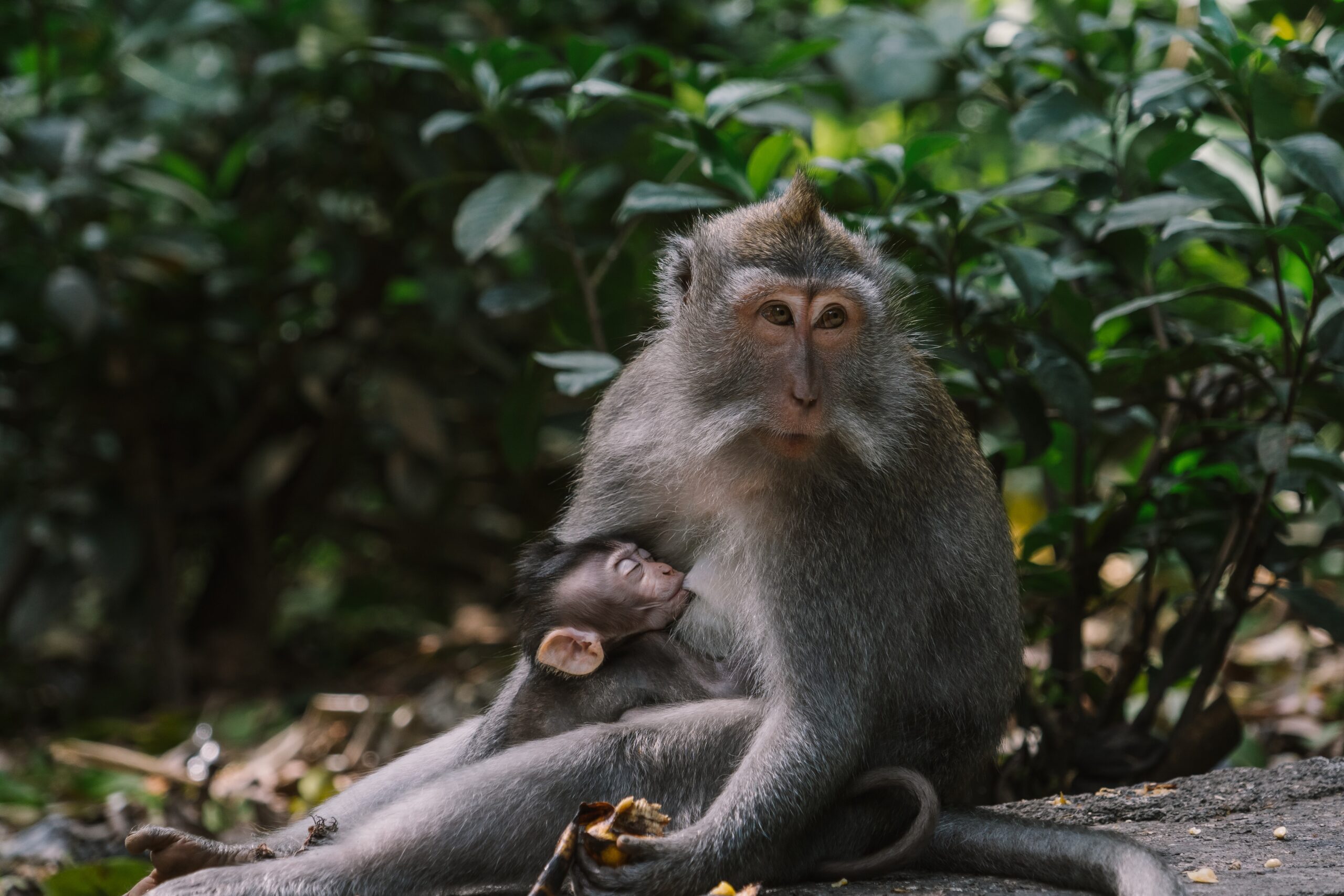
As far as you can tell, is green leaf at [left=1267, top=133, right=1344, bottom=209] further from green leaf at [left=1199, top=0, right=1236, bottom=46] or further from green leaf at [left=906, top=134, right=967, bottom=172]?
green leaf at [left=906, top=134, right=967, bottom=172]

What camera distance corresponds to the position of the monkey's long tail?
2.73 m

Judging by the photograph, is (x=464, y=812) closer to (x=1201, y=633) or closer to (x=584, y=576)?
(x=584, y=576)

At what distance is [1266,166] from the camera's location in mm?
5938

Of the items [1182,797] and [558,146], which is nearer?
[1182,797]

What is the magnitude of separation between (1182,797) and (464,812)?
2.08 m

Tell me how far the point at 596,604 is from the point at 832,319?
1017mm

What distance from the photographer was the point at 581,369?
4234 millimetres

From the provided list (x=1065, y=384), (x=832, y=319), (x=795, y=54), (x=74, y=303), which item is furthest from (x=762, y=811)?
(x=74, y=303)

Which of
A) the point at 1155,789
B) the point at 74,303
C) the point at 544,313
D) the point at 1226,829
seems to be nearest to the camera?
the point at 1226,829

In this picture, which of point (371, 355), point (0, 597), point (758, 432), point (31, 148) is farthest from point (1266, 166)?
point (0, 597)

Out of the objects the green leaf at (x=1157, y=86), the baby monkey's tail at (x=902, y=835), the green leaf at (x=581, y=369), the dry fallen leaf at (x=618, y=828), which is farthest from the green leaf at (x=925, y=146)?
the dry fallen leaf at (x=618, y=828)

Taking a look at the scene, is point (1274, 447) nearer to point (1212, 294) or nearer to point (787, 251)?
point (1212, 294)

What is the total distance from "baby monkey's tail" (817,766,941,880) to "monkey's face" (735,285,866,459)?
0.81m

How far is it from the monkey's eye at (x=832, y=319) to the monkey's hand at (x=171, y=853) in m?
1.93
